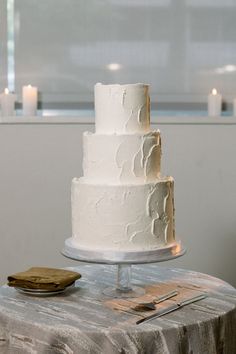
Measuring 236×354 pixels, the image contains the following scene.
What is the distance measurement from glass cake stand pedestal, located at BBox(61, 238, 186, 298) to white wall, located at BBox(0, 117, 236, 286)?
1.10m

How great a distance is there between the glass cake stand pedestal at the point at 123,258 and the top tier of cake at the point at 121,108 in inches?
12.6

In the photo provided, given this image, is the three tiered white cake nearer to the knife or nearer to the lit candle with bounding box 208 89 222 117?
the knife

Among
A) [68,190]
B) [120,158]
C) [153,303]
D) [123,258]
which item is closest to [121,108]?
[120,158]

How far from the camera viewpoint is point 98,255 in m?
1.61

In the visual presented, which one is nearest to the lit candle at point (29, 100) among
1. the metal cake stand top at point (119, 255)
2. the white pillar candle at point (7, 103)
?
the white pillar candle at point (7, 103)

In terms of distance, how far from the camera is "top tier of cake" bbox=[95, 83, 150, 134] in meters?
1.68

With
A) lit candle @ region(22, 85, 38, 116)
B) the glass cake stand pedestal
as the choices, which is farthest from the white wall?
the glass cake stand pedestal

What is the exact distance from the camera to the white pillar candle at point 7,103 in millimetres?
A: 2857

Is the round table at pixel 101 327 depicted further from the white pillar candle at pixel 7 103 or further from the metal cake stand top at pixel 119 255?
the white pillar candle at pixel 7 103

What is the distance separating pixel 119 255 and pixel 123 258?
0.04 ft

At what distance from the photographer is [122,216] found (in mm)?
1636

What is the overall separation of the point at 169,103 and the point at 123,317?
1.66 meters

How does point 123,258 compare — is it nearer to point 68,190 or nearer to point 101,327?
point 101,327

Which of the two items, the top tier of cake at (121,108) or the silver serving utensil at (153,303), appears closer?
the silver serving utensil at (153,303)
